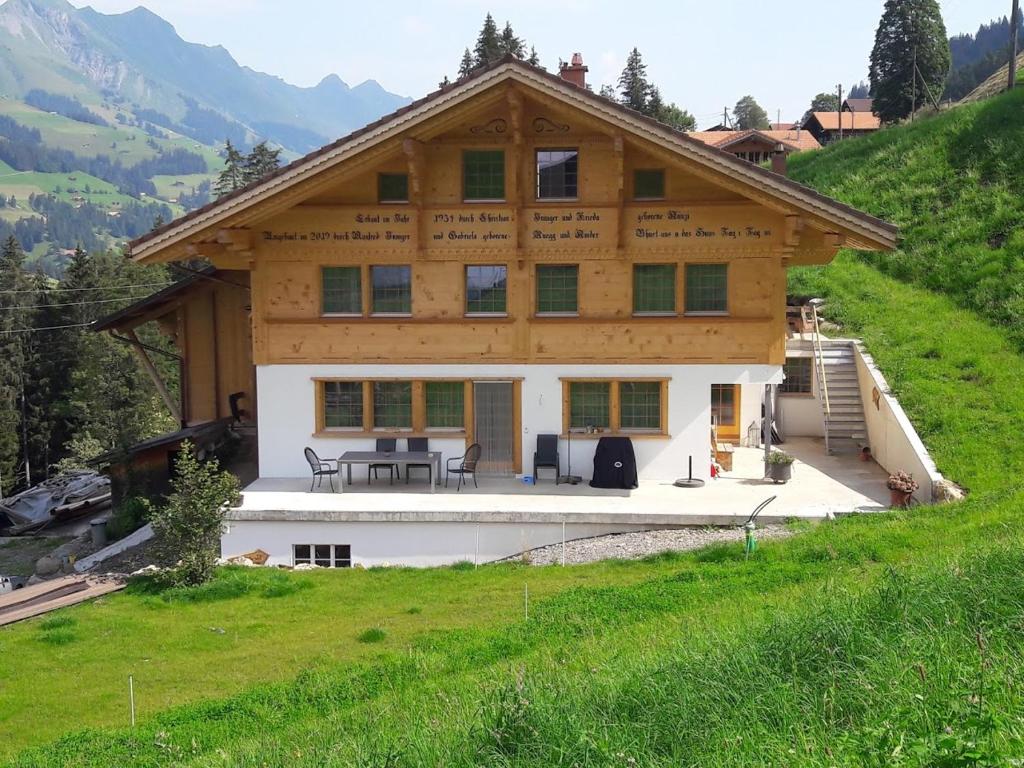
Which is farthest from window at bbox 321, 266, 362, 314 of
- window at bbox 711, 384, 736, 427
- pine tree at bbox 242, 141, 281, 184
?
pine tree at bbox 242, 141, 281, 184

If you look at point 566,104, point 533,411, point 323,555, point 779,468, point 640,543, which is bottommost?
point 323,555

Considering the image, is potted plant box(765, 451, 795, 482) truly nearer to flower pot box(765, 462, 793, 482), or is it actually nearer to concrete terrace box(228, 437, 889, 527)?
flower pot box(765, 462, 793, 482)

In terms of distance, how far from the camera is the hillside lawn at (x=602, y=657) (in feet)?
18.0

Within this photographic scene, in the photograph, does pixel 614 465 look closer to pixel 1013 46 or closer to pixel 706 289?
pixel 706 289

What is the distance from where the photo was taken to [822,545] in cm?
1357

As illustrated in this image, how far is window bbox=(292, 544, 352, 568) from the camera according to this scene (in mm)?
16875

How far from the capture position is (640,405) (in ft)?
63.3

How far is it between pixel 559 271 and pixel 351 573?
748 cm

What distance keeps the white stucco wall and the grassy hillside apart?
28.8ft

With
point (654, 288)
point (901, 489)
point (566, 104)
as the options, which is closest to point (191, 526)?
point (654, 288)

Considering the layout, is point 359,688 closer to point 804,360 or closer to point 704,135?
point 804,360

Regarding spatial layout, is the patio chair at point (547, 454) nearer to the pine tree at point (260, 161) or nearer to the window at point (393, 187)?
the window at point (393, 187)

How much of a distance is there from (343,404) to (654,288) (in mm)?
6840

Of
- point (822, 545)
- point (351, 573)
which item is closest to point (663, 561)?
point (822, 545)
